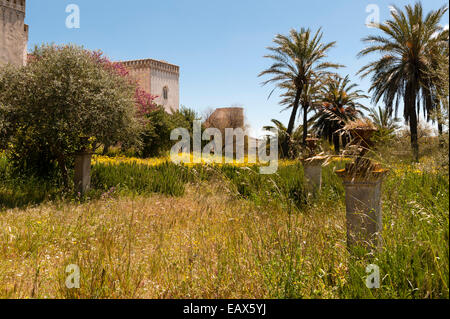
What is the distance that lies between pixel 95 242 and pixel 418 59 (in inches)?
822

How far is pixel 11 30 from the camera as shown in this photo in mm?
18328

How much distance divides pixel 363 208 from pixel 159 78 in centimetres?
2987

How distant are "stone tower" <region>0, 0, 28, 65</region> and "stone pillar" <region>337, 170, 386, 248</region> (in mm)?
19522

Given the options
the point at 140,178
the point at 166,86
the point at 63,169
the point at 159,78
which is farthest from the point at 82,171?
the point at 166,86

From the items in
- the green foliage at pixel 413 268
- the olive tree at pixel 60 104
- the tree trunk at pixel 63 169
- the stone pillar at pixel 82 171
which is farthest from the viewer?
the tree trunk at pixel 63 169

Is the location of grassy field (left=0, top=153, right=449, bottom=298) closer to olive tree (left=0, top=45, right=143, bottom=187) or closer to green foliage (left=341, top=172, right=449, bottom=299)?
green foliage (left=341, top=172, right=449, bottom=299)

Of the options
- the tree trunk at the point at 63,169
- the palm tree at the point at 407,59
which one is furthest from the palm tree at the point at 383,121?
the tree trunk at the point at 63,169

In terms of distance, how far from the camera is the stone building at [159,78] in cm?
2990

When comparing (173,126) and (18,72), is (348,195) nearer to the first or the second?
(18,72)

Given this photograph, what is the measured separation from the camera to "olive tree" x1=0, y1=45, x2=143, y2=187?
8.45m

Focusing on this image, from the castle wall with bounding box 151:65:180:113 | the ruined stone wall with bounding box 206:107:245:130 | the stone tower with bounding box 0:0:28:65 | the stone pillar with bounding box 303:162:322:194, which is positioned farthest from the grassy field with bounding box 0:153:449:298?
the ruined stone wall with bounding box 206:107:245:130

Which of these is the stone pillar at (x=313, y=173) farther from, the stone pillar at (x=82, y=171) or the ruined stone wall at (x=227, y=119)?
the ruined stone wall at (x=227, y=119)

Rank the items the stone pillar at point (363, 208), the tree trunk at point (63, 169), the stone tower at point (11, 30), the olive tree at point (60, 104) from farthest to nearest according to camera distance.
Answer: the stone tower at point (11, 30) < the tree trunk at point (63, 169) < the olive tree at point (60, 104) < the stone pillar at point (363, 208)

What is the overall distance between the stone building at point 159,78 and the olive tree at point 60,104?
1906 cm
